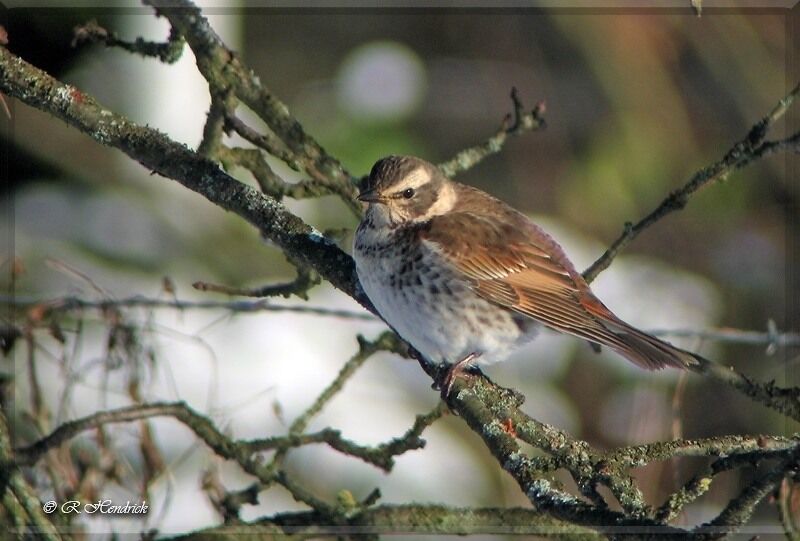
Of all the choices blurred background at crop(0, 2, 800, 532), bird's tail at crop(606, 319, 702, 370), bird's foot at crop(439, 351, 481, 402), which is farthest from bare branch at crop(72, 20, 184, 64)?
blurred background at crop(0, 2, 800, 532)

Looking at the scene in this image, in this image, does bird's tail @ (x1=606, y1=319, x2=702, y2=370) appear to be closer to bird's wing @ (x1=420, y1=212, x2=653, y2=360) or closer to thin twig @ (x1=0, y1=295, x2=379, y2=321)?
bird's wing @ (x1=420, y1=212, x2=653, y2=360)

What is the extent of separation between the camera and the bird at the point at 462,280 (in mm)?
3889

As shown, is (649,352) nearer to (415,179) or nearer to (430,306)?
(430,306)

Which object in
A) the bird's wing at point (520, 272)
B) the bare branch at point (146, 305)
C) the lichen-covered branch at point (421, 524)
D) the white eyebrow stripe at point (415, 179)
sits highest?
the white eyebrow stripe at point (415, 179)

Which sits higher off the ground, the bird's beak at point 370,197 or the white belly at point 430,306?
the bird's beak at point 370,197

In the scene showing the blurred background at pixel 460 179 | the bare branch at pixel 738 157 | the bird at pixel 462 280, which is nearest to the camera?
the bare branch at pixel 738 157

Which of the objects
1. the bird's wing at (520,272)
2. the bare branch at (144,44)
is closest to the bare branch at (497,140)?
the bird's wing at (520,272)

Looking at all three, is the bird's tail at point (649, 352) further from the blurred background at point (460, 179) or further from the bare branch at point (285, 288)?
the blurred background at point (460, 179)

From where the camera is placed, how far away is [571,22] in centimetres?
782

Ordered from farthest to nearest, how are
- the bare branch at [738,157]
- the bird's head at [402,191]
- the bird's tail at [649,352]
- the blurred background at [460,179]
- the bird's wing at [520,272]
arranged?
the blurred background at [460,179] < the bird's head at [402,191] < the bird's wing at [520,272] < the bird's tail at [649,352] < the bare branch at [738,157]

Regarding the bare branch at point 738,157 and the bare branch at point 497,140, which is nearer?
the bare branch at point 738,157

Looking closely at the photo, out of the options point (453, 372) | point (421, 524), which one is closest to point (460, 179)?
point (453, 372)

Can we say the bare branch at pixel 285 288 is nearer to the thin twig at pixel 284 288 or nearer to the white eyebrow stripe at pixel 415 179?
the thin twig at pixel 284 288

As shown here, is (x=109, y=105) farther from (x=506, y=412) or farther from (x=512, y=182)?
(x=506, y=412)
